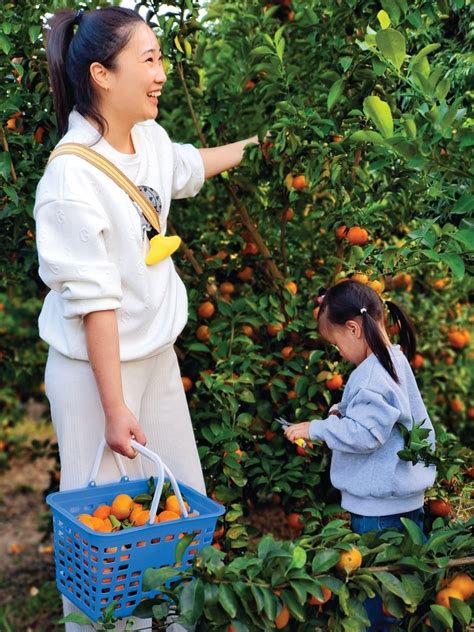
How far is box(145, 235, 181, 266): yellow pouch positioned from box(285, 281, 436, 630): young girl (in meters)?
0.43

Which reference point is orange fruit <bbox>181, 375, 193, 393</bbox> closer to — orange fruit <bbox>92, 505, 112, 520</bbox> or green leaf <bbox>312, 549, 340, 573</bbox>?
orange fruit <bbox>92, 505, 112, 520</bbox>

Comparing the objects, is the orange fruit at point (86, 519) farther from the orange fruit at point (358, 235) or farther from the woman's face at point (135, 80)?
the orange fruit at point (358, 235)

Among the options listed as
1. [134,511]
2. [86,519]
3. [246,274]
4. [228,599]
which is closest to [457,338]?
[246,274]

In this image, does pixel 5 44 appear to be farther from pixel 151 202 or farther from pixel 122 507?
pixel 122 507

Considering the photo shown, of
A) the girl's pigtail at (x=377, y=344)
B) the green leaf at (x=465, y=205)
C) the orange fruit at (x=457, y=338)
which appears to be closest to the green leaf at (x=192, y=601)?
the girl's pigtail at (x=377, y=344)

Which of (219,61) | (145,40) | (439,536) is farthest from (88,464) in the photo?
(219,61)

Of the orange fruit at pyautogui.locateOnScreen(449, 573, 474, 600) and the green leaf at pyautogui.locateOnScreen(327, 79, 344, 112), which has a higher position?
the green leaf at pyautogui.locateOnScreen(327, 79, 344, 112)

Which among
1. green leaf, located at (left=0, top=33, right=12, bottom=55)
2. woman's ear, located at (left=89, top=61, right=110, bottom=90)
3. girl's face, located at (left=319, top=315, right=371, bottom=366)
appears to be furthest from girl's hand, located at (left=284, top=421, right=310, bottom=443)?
green leaf, located at (left=0, top=33, right=12, bottom=55)

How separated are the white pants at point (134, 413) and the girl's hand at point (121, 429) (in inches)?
4.0

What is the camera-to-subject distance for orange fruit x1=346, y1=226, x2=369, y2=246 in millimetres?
2748

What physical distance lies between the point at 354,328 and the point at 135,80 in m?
0.81

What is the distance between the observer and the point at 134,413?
2.33m

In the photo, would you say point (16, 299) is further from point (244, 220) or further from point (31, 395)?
point (244, 220)

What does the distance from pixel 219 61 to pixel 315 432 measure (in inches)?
68.5
